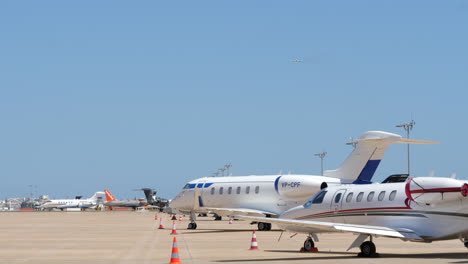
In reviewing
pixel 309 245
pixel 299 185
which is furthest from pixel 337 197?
pixel 299 185

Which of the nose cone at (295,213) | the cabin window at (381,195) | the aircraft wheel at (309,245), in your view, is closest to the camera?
the cabin window at (381,195)

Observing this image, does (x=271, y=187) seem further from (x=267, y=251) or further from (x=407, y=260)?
(x=407, y=260)

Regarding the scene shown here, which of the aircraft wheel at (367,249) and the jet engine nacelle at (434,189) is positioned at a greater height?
the jet engine nacelle at (434,189)

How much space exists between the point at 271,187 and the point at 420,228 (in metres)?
21.8

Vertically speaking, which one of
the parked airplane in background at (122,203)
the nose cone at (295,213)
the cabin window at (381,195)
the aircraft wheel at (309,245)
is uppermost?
the cabin window at (381,195)

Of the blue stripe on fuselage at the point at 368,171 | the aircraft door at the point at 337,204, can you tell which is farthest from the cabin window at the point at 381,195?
the blue stripe on fuselage at the point at 368,171

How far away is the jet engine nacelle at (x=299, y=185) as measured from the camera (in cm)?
4162

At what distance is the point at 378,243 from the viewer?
3016 centimetres

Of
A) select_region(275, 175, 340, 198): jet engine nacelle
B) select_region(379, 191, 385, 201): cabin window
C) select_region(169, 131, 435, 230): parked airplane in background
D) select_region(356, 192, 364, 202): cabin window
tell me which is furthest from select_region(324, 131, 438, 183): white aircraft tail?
select_region(379, 191, 385, 201): cabin window

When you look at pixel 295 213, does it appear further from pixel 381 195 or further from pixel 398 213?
pixel 398 213

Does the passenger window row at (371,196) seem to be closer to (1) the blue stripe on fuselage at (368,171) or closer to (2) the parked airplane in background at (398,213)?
(2) the parked airplane in background at (398,213)

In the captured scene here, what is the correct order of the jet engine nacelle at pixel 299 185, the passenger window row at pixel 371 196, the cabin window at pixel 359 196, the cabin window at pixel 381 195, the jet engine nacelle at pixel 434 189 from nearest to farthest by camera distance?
1. the jet engine nacelle at pixel 434 189
2. the passenger window row at pixel 371 196
3. the cabin window at pixel 381 195
4. the cabin window at pixel 359 196
5. the jet engine nacelle at pixel 299 185

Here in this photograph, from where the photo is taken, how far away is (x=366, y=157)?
40812 millimetres

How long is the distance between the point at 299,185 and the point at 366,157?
144 inches
